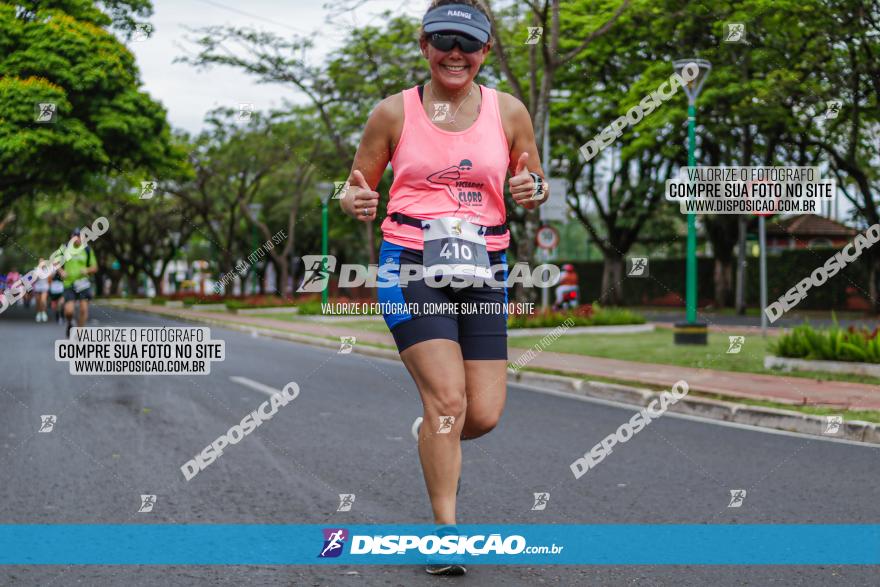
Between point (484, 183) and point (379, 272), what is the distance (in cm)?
52

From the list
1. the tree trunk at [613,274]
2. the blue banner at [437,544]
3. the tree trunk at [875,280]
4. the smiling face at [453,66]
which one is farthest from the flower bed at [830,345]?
the tree trunk at [613,274]

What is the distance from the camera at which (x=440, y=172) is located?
3.68 metres

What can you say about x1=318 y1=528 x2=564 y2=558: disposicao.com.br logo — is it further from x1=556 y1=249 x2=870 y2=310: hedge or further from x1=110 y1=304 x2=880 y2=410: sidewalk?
x1=556 y1=249 x2=870 y2=310: hedge

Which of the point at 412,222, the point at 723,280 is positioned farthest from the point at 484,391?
the point at 723,280

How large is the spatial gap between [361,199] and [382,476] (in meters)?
2.39

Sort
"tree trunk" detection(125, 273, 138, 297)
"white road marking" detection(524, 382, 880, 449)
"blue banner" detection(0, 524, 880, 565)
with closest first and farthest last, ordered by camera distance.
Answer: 1. "blue banner" detection(0, 524, 880, 565)
2. "white road marking" detection(524, 382, 880, 449)
3. "tree trunk" detection(125, 273, 138, 297)

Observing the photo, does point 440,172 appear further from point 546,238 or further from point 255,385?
point 546,238

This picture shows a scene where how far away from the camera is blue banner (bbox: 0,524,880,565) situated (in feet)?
12.9

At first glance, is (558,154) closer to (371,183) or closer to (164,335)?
(164,335)

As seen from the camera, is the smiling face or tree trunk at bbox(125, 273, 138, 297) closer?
the smiling face

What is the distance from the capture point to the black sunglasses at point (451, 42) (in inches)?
145

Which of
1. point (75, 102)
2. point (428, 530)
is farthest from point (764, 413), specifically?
point (75, 102)

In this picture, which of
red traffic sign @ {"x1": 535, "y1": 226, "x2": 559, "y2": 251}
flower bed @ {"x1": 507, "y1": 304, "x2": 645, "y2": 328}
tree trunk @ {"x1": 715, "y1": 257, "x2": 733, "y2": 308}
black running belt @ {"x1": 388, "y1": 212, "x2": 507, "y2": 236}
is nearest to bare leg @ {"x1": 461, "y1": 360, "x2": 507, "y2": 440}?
black running belt @ {"x1": 388, "y1": 212, "x2": 507, "y2": 236}

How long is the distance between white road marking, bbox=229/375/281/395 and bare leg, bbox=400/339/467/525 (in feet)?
21.6
